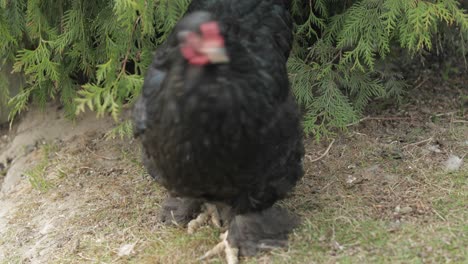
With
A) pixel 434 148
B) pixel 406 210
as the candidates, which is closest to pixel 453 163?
pixel 434 148

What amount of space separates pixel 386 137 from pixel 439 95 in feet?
2.50

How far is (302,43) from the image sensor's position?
3.93m

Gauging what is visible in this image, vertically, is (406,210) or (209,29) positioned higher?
(209,29)

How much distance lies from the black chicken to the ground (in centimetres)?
30

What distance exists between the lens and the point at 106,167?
393cm

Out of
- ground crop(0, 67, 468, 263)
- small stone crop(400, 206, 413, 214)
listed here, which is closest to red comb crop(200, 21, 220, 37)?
ground crop(0, 67, 468, 263)

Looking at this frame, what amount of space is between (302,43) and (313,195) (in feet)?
3.98

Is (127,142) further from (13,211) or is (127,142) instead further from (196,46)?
(196,46)

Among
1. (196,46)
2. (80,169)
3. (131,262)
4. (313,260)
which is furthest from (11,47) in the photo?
(313,260)

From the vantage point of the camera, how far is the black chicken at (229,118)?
2.21m

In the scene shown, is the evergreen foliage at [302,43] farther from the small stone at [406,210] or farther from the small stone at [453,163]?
the small stone at [406,210]

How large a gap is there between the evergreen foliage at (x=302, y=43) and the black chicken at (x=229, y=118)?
596mm

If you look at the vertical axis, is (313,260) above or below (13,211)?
above

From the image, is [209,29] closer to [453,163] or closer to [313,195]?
[313,195]
